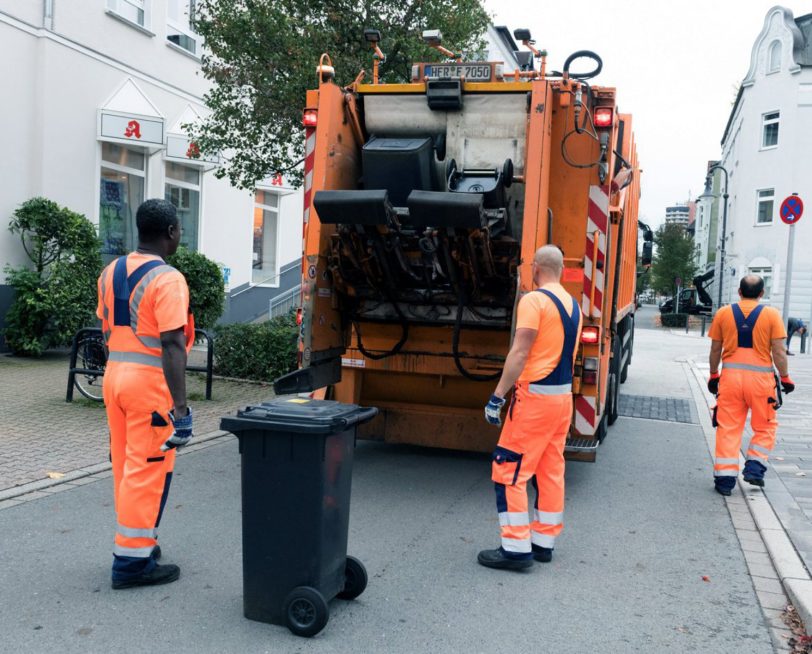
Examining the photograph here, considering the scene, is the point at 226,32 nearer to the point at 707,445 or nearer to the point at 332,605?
the point at 707,445

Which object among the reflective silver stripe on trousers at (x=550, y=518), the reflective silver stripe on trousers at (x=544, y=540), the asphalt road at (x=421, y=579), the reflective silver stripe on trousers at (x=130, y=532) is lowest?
the asphalt road at (x=421, y=579)

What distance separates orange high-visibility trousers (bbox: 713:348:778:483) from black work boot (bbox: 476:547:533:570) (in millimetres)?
2595

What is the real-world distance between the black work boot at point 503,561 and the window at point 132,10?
12.5 meters

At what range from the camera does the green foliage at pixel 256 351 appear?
1098 cm

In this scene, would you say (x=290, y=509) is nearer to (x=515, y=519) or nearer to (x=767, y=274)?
(x=515, y=519)

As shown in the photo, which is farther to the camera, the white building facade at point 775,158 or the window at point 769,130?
the window at point 769,130

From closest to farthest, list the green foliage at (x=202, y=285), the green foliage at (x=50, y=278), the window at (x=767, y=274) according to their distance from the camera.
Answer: the green foliage at (x=50, y=278) → the green foliage at (x=202, y=285) → the window at (x=767, y=274)

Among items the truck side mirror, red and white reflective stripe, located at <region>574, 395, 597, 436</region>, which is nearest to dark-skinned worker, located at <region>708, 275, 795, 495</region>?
red and white reflective stripe, located at <region>574, 395, 597, 436</region>

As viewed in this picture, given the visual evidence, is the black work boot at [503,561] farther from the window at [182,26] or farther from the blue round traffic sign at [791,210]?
the window at [182,26]

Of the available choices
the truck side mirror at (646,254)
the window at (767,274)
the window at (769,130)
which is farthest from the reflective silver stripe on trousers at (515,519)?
the window at (769,130)

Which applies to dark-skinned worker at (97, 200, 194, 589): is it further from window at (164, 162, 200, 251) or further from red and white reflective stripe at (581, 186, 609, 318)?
window at (164, 162, 200, 251)

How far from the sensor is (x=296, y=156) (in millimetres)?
12383

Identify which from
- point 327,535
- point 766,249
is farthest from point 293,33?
point 766,249

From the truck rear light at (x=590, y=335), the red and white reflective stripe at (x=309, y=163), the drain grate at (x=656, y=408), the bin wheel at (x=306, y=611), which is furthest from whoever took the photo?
the drain grate at (x=656, y=408)
